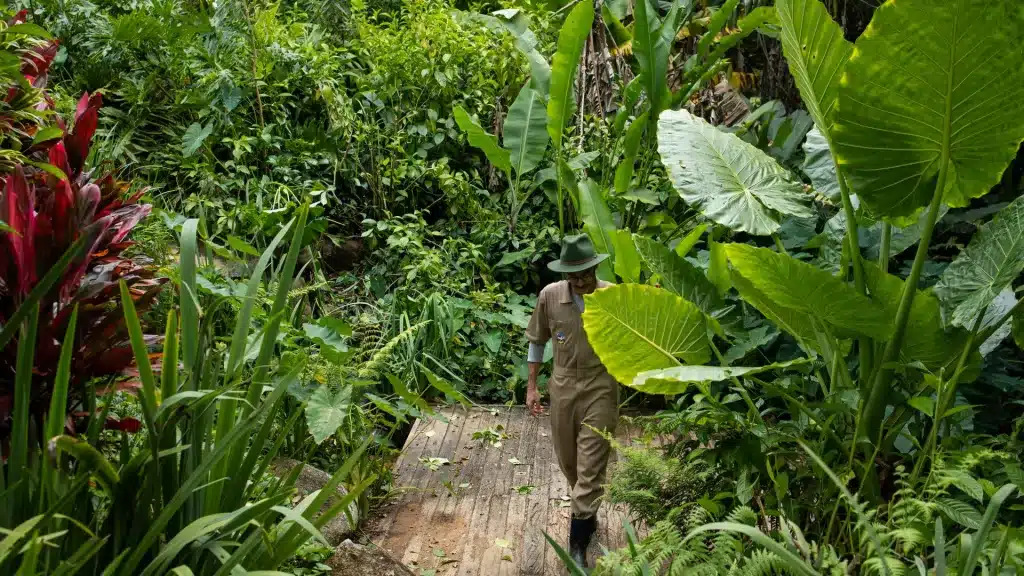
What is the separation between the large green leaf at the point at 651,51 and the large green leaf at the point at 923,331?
336 centimetres

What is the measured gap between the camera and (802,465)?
138 inches

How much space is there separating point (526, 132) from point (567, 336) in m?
3.10

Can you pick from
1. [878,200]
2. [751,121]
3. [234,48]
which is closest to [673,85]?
[751,121]

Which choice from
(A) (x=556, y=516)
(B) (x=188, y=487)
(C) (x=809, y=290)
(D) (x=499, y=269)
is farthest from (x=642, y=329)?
(D) (x=499, y=269)

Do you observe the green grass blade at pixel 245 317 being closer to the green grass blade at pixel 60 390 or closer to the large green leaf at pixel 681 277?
the green grass blade at pixel 60 390

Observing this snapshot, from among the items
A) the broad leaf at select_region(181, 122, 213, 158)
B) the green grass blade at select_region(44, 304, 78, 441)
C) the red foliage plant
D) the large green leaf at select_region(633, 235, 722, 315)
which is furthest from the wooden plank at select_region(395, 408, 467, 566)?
the broad leaf at select_region(181, 122, 213, 158)

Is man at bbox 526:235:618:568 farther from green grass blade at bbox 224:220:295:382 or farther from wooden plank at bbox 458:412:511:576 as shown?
green grass blade at bbox 224:220:295:382

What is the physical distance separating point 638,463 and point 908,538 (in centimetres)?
136

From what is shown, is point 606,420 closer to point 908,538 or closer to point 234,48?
point 908,538

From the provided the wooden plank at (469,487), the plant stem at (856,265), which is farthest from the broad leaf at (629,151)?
the plant stem at (856,265)

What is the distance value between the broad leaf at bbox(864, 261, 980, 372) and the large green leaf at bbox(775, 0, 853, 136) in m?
0.66

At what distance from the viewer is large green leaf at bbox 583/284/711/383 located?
3.50 m

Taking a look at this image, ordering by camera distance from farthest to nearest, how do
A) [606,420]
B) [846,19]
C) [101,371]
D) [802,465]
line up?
[846,19]
[606,420]
[802,465]
[101,371]

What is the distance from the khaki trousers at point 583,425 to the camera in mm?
4281
